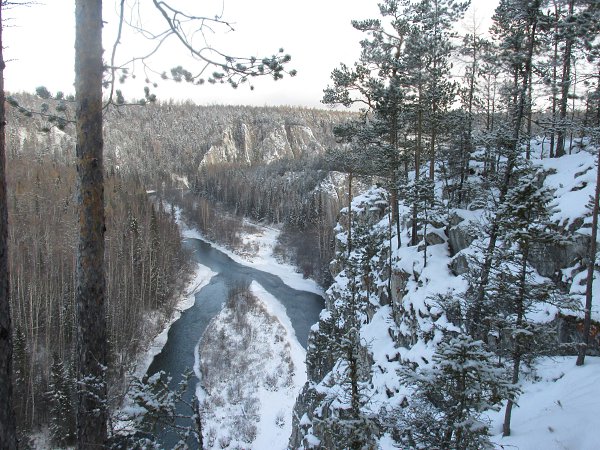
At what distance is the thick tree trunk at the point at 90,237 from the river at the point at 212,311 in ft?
57.8

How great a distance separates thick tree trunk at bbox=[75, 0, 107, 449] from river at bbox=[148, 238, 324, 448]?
1761 centimetres

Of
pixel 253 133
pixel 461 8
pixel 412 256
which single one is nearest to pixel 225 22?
pixel 412 256

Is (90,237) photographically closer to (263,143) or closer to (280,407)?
(280,407)

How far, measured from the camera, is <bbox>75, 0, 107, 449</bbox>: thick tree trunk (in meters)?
3.25

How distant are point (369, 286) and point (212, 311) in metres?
19.9

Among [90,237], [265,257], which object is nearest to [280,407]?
[90,237]

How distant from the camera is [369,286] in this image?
66.6 feet

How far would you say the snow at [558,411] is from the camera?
7016 mm

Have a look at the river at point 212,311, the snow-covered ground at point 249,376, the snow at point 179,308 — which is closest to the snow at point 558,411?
the snow-covered ground at point 249,376

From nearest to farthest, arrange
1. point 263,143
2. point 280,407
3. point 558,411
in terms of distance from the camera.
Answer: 1. point 558,411
2. point 280,407
3. point 263,143

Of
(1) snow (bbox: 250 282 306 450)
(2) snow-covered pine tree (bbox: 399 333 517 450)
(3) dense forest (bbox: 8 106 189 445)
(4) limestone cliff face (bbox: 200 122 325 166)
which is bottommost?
(1) snow (bbox: 250 282 306 450)

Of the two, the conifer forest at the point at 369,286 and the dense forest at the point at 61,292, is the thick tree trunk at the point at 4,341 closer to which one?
the conifer forest at the point at 369,286

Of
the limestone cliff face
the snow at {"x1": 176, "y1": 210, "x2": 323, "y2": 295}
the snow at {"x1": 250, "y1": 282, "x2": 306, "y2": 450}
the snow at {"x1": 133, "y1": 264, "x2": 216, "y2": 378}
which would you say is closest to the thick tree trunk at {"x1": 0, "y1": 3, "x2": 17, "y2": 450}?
the snow at {"x1": 133, "y1": 264, "x2": 216, "y2": 378}

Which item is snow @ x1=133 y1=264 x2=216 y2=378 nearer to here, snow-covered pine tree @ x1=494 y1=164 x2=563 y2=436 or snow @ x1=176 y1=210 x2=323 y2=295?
snow @ x1=176 y1=210 x2=323 y2=295
